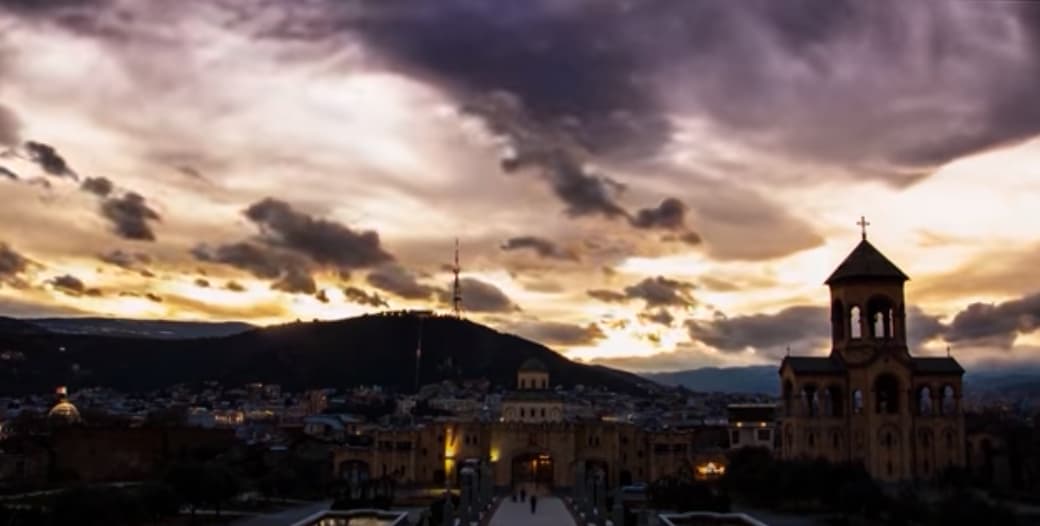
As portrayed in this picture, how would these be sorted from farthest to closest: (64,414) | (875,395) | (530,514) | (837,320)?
(64,414), (837,320), (875,395), (530,514)

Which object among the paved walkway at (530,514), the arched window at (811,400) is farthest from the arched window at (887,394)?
the paved walkway at (530,514)

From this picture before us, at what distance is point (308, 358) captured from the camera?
423ft

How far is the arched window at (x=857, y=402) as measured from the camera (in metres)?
42.5

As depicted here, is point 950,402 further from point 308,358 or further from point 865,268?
point 308,358

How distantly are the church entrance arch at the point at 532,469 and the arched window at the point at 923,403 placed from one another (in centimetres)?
1757

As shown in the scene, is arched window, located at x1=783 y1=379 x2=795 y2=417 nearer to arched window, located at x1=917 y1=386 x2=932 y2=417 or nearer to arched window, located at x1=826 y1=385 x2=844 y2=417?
arched window, located at x1=826 y1=385 x2=844 y2=417

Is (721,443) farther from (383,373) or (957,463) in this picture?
(383,373)

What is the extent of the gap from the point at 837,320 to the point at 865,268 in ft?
7.55

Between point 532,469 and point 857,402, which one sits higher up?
point 857,402

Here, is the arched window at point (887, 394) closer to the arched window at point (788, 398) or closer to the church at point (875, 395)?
the church at point (875, 395)

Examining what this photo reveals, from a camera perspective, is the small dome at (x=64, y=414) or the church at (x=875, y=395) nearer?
the church at (x=875, y=395)

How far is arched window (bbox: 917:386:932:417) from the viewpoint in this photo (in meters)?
43.0

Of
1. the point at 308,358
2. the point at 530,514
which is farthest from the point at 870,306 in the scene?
the point at 308,358

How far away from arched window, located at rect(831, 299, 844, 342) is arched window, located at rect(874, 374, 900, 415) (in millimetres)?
2259
